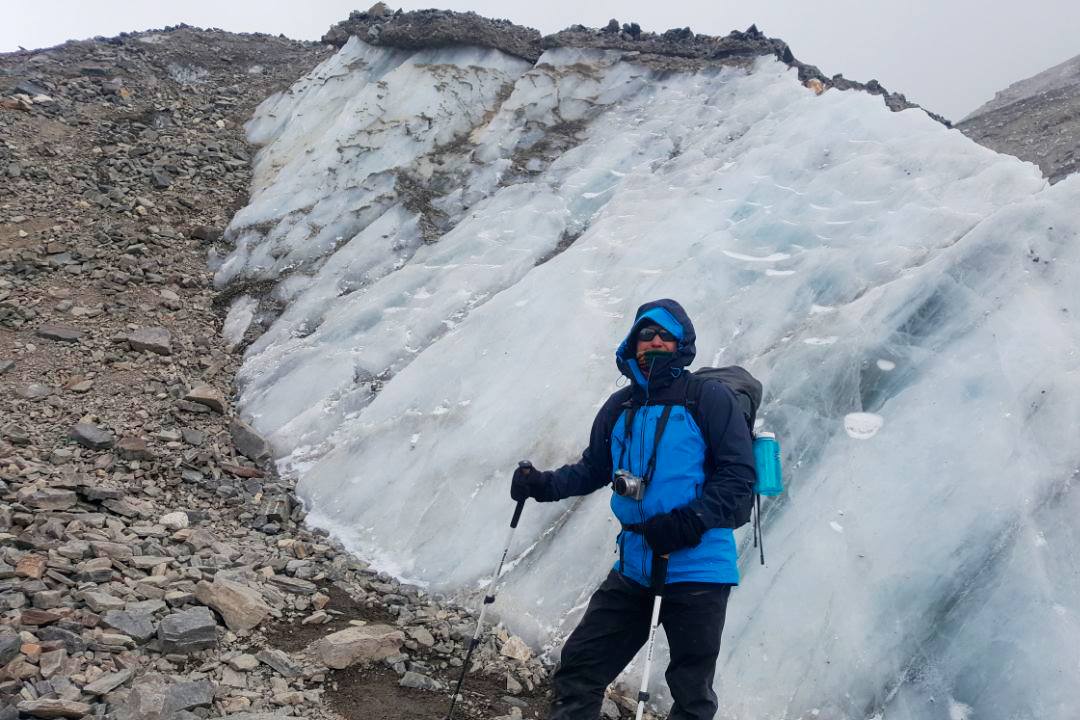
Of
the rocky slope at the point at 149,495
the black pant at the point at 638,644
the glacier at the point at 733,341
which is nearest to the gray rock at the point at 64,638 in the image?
the rocky slope at the point at 149,495

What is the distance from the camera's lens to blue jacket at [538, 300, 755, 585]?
4461 millimetres

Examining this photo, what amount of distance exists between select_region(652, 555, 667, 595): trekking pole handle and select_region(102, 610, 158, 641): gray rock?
3.76m

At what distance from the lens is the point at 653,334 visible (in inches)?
191

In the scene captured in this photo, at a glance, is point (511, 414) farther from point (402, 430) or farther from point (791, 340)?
point (791, 340)

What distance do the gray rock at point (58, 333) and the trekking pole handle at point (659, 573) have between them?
9.47 meters

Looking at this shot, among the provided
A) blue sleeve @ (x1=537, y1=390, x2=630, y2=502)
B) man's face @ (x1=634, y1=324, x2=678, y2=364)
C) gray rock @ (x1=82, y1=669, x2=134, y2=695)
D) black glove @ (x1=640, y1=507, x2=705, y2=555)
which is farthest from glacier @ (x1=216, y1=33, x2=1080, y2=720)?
gray rock @ (x1=82, y1=669, x2=134, y2=695)

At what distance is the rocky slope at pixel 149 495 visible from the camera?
5.61 meters

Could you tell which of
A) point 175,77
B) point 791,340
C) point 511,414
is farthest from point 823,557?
point 175,77

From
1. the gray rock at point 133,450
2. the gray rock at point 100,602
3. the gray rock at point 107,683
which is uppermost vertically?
the gray rock at point 133,450

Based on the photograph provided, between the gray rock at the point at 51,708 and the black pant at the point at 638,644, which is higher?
the gray rock at the point at 51,708

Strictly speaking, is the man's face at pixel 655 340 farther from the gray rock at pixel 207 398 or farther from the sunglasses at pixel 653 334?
the gray rock at pixel 207 398

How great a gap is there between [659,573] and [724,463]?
73 cm

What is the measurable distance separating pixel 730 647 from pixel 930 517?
1.88 m

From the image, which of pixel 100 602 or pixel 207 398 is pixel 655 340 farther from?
pixel 207 398
